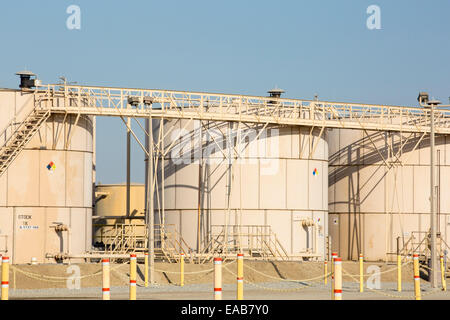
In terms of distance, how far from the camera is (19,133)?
1866 inches

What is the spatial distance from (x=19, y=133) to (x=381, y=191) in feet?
82.1

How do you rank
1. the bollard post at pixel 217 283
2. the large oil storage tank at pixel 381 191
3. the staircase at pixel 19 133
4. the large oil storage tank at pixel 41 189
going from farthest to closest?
the large oil storage tank at pixel 381 191 < the large oil storage tank at pixel 41 189 < the staircase at pixel 19 133 < the bollard post at pixel 217 283

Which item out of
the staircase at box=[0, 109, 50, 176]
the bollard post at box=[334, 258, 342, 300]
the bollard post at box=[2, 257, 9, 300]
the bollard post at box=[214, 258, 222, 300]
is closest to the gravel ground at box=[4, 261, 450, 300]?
the bollard post at box=[2, 257, 9, 300]

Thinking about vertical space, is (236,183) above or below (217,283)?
above

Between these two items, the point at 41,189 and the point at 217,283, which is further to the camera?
the point at 41,189

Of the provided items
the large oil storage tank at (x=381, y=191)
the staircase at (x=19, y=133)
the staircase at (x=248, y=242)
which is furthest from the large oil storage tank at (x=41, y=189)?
the large oil storage tank at (x=381, y=191)

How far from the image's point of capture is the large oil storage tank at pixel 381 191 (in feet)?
196

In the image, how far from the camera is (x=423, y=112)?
58.8 m

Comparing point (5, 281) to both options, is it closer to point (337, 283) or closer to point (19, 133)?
point (337, 283)

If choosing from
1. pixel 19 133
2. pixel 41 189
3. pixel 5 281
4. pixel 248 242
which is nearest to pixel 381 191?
pixel 248 242

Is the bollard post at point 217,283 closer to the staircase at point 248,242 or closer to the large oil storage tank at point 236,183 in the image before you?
the staircase at point 248,242

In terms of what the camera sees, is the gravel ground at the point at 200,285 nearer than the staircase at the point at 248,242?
Yes

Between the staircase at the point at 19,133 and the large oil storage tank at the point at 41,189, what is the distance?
231 mm

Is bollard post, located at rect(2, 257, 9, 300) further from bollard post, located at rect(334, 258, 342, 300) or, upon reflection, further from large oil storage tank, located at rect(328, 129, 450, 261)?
large oil storage tank, located at rect(328, 129, 450, 261)
